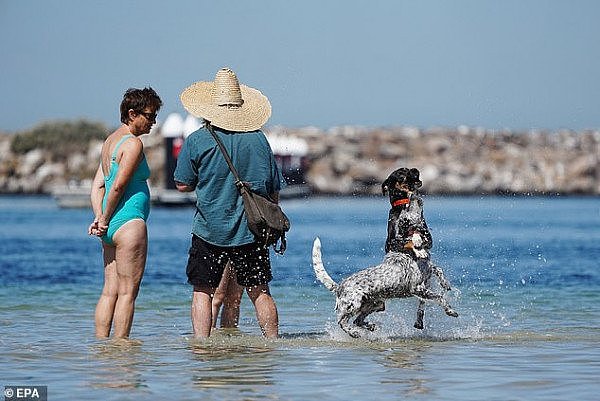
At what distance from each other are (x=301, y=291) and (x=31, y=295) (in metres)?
3.04

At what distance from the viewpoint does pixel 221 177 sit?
26.1ft

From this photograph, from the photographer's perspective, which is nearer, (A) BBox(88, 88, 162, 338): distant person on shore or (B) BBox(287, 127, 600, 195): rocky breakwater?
(A) BBox(88, 88, 162, 338): distant person on shore

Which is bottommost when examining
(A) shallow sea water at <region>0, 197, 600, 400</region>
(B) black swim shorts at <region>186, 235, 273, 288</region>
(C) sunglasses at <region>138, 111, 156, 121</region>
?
(A) shallow sea water at <region>0, 197, 600, 400</region>

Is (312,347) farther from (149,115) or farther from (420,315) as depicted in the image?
(149,115)

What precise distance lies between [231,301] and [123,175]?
1265 mm

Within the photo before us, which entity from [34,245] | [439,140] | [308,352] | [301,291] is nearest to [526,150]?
[439,140]

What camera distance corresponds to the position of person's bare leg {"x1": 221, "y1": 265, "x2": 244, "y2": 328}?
820 cm

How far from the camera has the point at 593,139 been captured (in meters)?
86.0

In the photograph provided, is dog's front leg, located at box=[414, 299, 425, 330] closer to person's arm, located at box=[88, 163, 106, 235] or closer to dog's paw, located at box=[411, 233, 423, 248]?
dog's paw, located at box=[411, 233, 423, 248]

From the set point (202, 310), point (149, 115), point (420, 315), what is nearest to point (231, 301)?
point (202, 310)

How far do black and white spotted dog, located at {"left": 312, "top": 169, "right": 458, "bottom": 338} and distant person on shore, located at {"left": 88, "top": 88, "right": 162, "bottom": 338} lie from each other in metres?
1.23

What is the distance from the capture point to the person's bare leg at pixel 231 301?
8203mm

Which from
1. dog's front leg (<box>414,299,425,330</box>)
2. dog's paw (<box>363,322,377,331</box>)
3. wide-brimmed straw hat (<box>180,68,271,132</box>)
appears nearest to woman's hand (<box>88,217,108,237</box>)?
wide-brimmed straw hat (<box>180,68,271,132</box>)

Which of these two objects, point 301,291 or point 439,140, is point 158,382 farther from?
point 439,140
